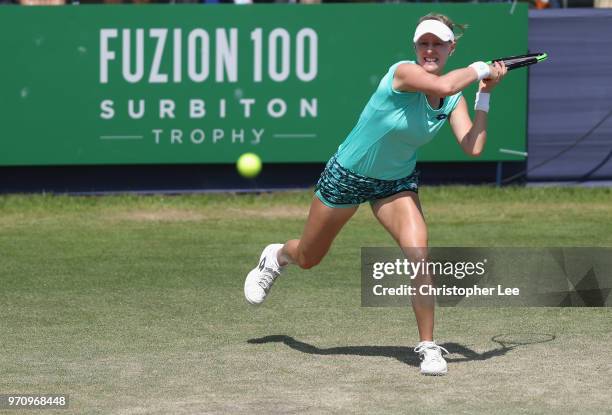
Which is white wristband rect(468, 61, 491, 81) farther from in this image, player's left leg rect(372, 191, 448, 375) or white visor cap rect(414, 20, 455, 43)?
player's left leg rect(372, 191, 448, 375)

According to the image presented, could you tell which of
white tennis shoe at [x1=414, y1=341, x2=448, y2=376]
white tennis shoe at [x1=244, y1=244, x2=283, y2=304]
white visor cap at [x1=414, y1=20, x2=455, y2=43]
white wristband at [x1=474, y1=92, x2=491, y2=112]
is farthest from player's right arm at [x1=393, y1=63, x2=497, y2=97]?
white tennis shoe at [x1=244, y1=244, x2=283, y2=304]

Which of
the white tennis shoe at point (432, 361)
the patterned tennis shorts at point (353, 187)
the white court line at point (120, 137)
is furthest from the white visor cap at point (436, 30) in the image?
the white court line at point (120, 137)

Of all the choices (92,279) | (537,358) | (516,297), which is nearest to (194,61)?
(92,279)

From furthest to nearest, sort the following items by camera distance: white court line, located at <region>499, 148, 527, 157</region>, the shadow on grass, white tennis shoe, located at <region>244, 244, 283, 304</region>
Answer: white court line, located at <region>499, 148, 527, 157</region>, white tennis shoe, located at <region>244, 244, 283, 304</region>, the shadow on grass

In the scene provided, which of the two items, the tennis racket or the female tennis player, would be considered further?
the tennis racket

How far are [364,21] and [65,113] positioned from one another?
3.47 metres

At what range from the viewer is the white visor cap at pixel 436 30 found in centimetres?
756

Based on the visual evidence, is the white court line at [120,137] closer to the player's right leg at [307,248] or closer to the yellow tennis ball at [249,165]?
the yellow tennis ball at [249,165]

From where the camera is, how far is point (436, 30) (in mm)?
7562

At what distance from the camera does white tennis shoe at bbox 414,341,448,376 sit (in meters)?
7.51

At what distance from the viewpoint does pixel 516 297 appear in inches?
395

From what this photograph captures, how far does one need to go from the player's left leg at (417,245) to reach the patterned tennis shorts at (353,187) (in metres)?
0.05

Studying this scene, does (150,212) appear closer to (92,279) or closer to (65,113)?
(65,113)

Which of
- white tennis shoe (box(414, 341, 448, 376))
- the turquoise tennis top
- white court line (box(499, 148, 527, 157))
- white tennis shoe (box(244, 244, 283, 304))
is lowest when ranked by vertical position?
white tennis shoe (box(414, 341, 448, 376))
